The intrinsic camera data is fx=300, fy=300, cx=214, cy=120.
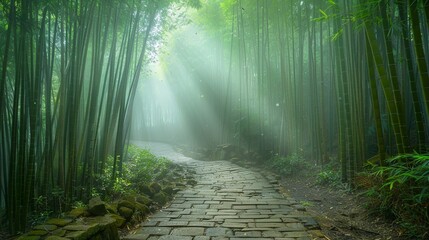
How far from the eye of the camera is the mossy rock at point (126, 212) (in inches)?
124

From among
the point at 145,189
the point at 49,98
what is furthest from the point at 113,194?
the point at 49,98

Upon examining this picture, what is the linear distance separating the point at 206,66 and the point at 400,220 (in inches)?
464

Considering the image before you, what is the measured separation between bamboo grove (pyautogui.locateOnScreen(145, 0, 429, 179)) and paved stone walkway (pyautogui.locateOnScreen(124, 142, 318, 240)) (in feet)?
3.98

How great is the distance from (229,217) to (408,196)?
1.74 metres

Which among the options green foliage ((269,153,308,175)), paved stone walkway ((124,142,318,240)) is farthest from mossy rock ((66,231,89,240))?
green foliage ((269,153,308,175))

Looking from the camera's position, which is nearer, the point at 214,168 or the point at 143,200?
the point at 143,200

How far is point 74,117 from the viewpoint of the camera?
3.56 meters

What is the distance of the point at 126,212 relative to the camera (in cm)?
317

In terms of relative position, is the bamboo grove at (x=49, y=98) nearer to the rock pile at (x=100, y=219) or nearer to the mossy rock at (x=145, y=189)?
the mossy rock at (x=145, y=189)

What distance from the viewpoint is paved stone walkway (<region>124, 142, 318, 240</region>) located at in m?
2.75

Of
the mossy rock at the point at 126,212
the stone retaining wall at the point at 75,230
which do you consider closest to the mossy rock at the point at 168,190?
the mossy rock at the point at 126,212

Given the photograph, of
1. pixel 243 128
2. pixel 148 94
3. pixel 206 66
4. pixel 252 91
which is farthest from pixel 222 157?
pixel 148 94

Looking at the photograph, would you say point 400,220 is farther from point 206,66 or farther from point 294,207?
point 206,66

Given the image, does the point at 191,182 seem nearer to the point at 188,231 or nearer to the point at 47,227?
the point at 188,231
